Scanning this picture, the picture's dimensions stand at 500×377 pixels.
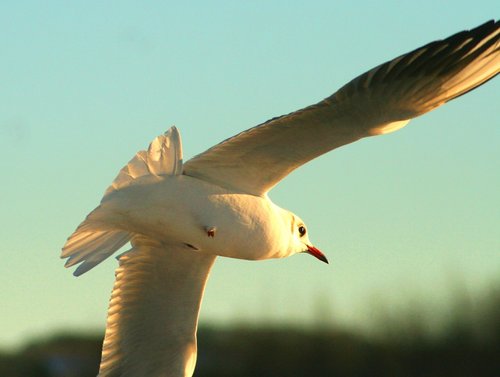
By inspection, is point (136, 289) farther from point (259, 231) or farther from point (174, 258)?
point (259, 231)

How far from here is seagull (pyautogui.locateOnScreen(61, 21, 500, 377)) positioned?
657cm

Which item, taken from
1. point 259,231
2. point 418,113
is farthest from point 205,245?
point 418,113

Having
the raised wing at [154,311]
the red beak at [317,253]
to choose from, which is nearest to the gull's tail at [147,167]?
the raised wing at [154,311]

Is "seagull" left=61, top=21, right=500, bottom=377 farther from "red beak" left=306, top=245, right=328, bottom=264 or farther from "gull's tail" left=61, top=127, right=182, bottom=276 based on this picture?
"red beak" left=306, top=245, right=328, bottom=264

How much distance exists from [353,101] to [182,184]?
1.01m

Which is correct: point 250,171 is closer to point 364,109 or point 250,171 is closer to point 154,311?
point 364,109

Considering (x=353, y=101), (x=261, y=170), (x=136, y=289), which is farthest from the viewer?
(x=136, y=289)

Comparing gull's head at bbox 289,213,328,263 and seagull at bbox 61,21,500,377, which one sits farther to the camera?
gull's head at bbox 289,213,328,263

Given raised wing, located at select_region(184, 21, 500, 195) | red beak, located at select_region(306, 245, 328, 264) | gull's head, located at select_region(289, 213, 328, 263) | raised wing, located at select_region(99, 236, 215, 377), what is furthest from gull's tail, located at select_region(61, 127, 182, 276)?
red beak, located at select_region(306, 245, 328, 264)

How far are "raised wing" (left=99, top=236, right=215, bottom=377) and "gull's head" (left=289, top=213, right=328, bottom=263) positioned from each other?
0.50 m

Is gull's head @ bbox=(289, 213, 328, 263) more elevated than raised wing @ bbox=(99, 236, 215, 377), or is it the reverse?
gull's head @ bbox=(289, 213, 328, 263)

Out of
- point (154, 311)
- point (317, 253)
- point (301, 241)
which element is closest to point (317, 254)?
point (317, 253)

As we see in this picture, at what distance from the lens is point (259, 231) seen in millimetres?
6855

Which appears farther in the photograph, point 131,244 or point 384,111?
point 131,244
